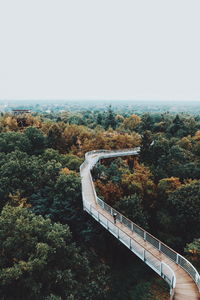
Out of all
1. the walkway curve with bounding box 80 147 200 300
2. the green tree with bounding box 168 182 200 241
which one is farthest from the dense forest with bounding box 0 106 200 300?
the walkway curve with bounding box 80 147 200 300

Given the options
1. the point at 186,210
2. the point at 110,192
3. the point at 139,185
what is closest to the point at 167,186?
the point at 139,185

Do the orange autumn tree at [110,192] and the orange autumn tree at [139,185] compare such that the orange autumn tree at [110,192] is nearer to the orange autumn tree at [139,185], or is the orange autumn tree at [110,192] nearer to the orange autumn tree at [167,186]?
the orange autumn tree at [139,185]

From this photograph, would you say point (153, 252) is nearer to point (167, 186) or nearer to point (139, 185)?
point (139, 185)

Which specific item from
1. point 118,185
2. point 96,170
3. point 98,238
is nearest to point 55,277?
point 98,238

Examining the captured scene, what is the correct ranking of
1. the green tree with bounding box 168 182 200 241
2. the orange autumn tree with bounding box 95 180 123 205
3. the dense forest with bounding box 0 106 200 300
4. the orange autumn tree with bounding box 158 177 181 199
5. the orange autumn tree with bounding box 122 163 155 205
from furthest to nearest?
the orange autumn tree with bounding box 158 177 181 199 → the orange autumn tree with bounding box 122 163 155 205 → the orange autumn tree with bounding box 95 180 123 205 → the green tree with bounding box 168 182 200 241 → the dense forest with bounding box 0 106 200 300

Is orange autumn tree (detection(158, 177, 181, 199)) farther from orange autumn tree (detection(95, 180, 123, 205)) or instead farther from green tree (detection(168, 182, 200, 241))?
orange autumn tree (detection(95, 180, 123, 205))
